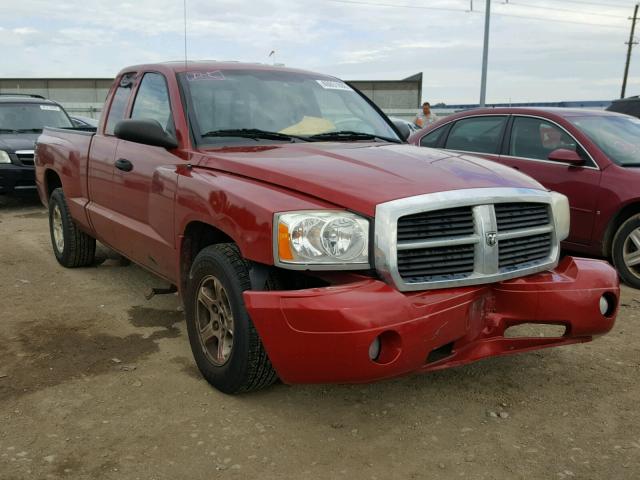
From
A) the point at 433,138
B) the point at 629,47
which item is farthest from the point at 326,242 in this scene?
the point at 629,47

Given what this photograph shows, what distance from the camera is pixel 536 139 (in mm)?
6430

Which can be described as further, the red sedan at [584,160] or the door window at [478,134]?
the door window at [478,134]

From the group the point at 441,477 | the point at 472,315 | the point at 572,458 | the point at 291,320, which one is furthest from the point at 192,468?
the point at 572,458

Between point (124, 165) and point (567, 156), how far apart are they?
3917 millimetres

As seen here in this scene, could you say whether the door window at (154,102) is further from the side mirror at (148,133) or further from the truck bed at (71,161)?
the truck bed at (71,161)

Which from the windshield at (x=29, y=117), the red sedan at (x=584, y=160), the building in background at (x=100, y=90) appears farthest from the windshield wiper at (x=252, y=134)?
the building in background at (x=100, y=90)

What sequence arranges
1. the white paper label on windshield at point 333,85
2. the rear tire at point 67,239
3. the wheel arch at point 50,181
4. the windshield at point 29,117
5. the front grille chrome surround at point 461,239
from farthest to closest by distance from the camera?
the windshield at point 29,117 → the wheel arch at point 50,181 → the rear tire at point 67,239 → the white paper label on windshield at point 333,85 → the front grille chrome surround at point 461,239

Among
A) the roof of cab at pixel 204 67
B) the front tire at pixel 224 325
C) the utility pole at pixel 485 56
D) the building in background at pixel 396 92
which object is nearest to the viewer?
the front tire at pixel 224 325

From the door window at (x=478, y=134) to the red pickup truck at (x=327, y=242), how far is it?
114 inches

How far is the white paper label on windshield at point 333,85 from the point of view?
4.52 meters

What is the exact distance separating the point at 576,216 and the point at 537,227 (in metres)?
2.98

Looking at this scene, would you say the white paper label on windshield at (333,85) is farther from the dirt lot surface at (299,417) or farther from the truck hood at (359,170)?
the dirt lot surface at (299,417)

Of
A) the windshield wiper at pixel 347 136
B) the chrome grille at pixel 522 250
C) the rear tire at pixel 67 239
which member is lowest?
the rear tire at pixel 67 239

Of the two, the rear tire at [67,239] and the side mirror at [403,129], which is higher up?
the side mirror at [403,129]
